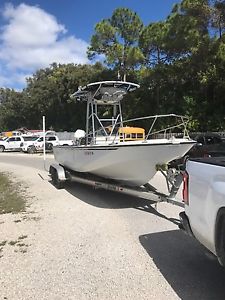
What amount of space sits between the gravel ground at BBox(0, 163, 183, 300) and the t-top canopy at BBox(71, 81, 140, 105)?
382 cm

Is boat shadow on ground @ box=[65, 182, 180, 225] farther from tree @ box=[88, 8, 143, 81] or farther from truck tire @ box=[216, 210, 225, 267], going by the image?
tree @ box=[88, 8, 143, 81]

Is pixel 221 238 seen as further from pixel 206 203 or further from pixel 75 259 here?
pixel 75 259

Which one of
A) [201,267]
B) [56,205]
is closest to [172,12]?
[56,205]

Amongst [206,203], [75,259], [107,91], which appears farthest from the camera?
[107,91]

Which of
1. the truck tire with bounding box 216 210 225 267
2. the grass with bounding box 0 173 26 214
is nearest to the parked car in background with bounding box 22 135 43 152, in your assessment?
the grass with bounding box 0 173 26 214

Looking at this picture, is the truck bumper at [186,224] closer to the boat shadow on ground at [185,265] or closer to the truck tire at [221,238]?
the boat shadow on ground at [185,265]

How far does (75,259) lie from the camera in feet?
21.4

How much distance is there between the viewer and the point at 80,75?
5466 cm

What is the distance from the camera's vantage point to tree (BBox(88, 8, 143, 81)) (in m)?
41.4

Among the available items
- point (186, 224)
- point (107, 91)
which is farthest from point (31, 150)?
point (186, 224)

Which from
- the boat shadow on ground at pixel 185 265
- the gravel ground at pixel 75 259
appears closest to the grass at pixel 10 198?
the gravel ground at pixel 75 259

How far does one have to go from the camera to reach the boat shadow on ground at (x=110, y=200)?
33.8 ft

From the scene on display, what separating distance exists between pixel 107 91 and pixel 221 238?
28.5 feet

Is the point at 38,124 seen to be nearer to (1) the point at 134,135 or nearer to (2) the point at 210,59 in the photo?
(2) the point at 210,59
